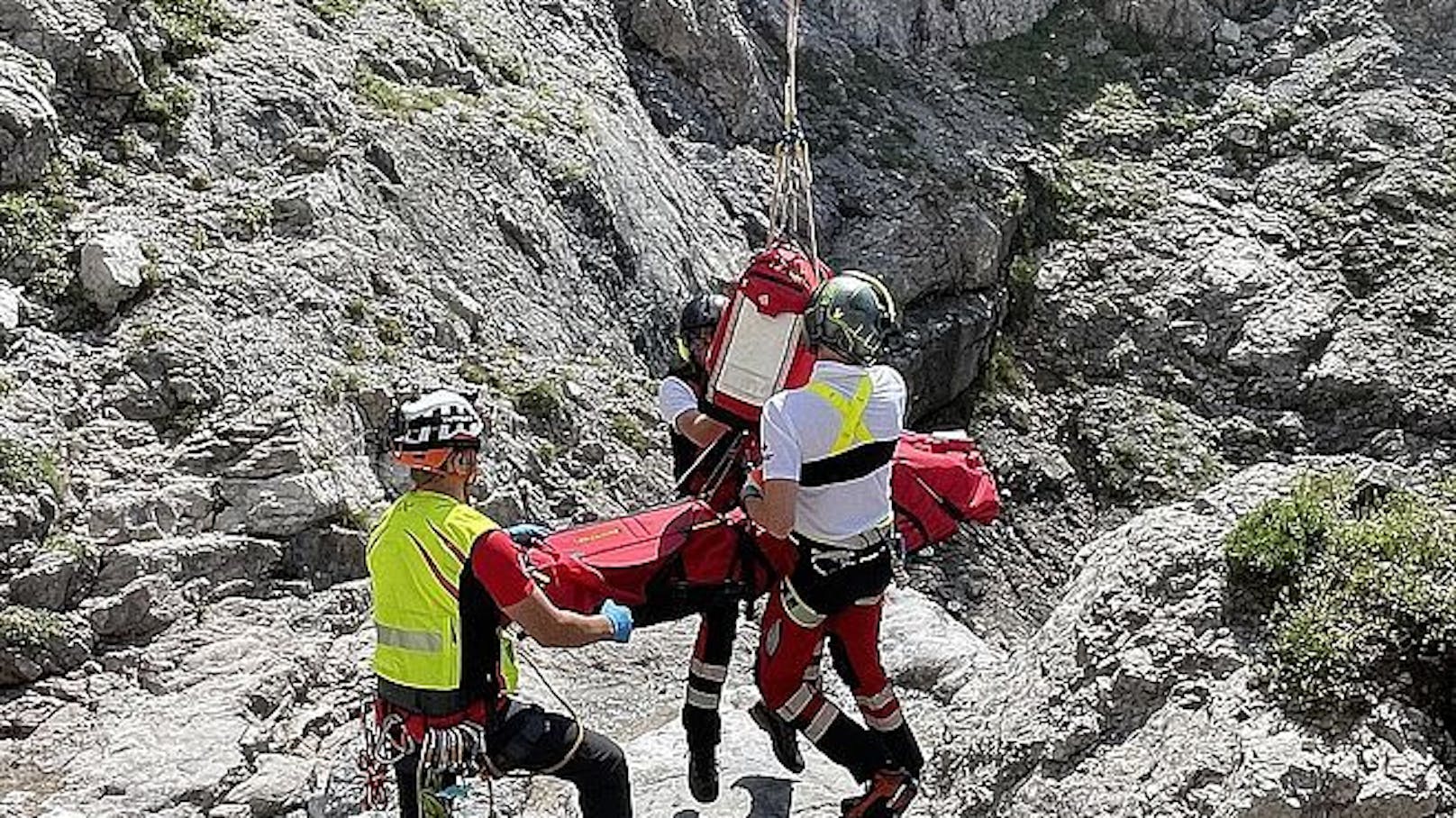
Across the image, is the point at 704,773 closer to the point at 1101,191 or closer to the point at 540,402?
the point at 540,402

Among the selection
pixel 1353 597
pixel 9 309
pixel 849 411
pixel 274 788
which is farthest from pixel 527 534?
pixel 9 309

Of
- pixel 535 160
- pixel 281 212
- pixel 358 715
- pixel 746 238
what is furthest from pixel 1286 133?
pixel 358 715

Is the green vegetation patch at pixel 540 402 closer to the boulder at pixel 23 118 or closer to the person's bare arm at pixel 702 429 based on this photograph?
the boulder at pixel 23 118

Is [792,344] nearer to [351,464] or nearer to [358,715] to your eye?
[358,715]

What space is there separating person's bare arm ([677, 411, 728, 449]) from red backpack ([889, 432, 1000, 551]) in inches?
34.8

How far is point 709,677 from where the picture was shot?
19.6 feet

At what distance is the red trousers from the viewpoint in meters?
5.49

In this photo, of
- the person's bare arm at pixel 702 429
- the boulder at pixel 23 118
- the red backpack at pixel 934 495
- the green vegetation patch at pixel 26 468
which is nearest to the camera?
the red backpack at pixel 934 495

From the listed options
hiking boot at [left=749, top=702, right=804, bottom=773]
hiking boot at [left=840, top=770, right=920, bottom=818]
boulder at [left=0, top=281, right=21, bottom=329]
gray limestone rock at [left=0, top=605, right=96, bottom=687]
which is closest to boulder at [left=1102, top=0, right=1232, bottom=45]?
boulder at [left=0, top=281, right=21, bottom=329]

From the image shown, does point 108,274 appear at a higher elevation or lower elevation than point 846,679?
lower

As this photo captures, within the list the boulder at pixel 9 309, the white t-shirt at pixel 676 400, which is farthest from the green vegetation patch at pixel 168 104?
the white t-shirt at pixel 676 400

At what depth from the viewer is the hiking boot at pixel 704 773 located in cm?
604

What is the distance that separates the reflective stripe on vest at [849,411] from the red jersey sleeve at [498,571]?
1.33 m

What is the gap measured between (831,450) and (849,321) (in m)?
0.48
